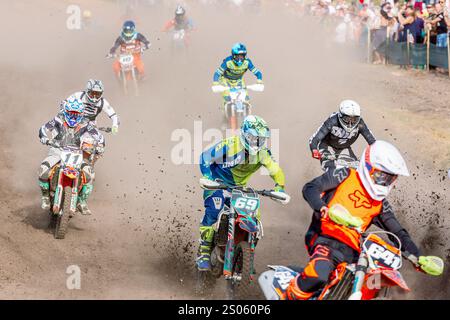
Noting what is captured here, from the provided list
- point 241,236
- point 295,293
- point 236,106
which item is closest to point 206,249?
point 241,236

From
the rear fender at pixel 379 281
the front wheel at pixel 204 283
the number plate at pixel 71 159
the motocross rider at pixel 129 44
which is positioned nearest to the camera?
the rear fender at pixel 379 281

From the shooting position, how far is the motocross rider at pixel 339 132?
11695mm

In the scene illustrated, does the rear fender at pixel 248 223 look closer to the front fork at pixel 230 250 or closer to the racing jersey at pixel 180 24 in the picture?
the front fork at pixel 230 250

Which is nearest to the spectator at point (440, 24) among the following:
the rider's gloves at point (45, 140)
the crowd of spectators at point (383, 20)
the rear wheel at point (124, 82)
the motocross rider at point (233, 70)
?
the crowd of spectators at point (383, 20)

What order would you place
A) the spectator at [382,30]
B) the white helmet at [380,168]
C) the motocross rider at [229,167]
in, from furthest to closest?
the spectator at [382,30] < the motocross rider at [229,167] < the white helmet at [380,168]

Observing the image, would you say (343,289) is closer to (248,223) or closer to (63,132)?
(248,223)

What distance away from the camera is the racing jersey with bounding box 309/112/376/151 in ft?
39.3

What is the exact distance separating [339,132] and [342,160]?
99 cm

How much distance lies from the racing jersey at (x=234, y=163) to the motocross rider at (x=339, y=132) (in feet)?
7.78

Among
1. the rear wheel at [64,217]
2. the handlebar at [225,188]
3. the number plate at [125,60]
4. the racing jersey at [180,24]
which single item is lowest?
the rear wheel at [64,217]

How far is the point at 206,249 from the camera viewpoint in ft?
31.2

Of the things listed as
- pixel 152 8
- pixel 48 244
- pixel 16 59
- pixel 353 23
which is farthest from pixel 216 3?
pixel 48 244

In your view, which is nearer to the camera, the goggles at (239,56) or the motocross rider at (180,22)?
the goggles at (239,56)
